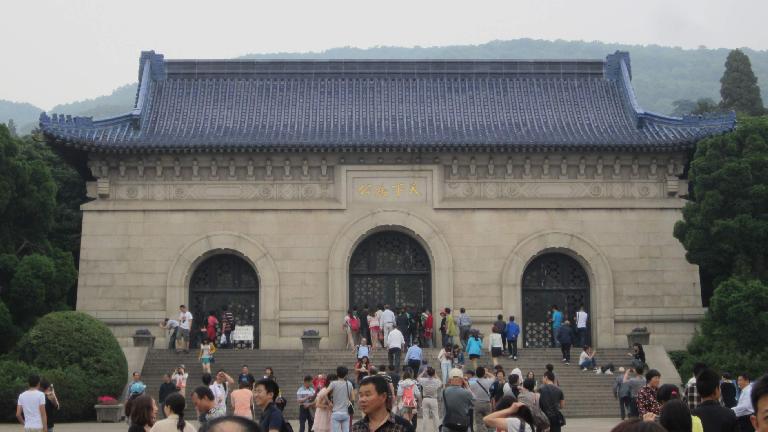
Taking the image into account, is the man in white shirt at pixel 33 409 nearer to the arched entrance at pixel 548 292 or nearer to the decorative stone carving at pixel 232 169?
the decorative stone carving at pixel 232 169

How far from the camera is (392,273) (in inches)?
1329

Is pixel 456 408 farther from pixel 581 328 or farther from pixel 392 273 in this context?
pixel 392 273

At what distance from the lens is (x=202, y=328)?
1292 inches

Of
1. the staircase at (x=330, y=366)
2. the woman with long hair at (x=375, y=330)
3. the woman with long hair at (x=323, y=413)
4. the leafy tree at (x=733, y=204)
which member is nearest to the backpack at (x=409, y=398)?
the woman with long hair at (x=323, y=413)

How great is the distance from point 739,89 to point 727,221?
27.2m

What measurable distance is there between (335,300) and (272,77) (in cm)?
814

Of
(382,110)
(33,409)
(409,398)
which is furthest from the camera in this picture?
(382,110)

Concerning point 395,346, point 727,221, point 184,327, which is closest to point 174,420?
point 395,346

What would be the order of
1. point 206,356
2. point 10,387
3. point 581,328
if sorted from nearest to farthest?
1. point 10,387
2. point 206,356
3. point 581,328

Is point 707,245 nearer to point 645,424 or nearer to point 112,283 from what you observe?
point 112,283

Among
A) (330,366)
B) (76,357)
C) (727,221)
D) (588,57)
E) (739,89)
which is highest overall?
(588,57)

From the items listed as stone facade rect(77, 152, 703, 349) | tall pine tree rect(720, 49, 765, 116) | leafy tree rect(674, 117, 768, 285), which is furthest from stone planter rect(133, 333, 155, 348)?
tall pine tree rect(720, 49, 765, 116)

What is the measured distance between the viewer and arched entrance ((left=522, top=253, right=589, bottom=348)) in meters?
33.5

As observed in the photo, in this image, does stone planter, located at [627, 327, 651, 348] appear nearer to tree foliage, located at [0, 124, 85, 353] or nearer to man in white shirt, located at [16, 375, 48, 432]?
tree foliage, located at [0, 124, 85, 353]
